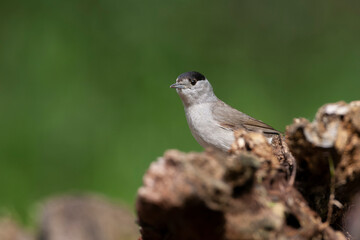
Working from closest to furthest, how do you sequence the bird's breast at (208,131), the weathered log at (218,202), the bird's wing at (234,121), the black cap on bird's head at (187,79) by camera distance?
the weathered log at (218,202)
the bird's breast at (208,131)
the bird's wing at (234,121)
the black cap on bird's head at (187,79)

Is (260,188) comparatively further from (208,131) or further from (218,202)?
(208,131)

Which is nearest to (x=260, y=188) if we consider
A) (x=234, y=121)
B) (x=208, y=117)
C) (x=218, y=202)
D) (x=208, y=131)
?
(x=218, y=202)

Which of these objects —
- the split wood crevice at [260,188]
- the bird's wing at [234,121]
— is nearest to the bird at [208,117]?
the bird's wing at [234,121]

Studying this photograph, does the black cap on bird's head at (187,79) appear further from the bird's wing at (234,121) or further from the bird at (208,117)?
the bird's wing at (234,121)

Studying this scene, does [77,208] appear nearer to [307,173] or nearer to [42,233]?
[42,233]

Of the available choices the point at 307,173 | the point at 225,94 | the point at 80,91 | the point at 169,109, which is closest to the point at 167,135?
the point at 169,109

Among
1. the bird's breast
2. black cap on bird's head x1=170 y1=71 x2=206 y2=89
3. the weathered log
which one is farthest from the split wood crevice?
black cap on bird's head x1=170 y1=71 x2=206 y2=89

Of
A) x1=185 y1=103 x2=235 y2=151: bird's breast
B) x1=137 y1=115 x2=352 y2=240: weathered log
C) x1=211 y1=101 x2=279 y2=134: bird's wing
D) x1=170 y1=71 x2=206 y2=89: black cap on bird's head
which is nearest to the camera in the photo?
x1=137 y1=115 x2=352 y2=240: weathered log

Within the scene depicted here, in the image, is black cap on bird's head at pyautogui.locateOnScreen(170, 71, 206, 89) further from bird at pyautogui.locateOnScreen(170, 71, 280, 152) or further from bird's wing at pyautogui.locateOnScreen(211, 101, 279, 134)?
bird's wing at pyautogui.locateOnScreen(211, 101, 279, 134)
